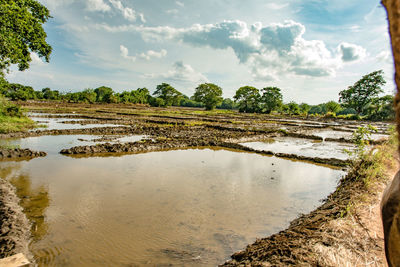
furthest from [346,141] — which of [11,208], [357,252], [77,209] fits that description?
[11,208]

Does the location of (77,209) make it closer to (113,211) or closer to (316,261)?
(113,211)

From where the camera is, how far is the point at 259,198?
6.36 metres

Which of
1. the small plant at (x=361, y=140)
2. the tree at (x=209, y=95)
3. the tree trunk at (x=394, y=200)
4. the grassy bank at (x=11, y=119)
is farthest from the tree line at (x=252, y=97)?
the tree trunk at (x=394, y=200)

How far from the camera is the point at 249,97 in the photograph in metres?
70.2

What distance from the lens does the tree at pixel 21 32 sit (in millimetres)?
11438

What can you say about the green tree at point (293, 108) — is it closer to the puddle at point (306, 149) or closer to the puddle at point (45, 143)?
the puddle at point (306, 149)

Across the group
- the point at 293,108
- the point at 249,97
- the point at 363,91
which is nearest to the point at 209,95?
the point at 249,97

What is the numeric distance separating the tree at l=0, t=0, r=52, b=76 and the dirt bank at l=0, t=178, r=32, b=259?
10.2 meters

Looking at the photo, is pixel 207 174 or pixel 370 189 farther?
pixel 207 174

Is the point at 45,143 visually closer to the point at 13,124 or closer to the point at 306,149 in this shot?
the point at 13,124

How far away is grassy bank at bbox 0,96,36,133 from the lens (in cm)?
1462

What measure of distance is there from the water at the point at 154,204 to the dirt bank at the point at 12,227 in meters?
0.18

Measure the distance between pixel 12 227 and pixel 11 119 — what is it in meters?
17.4

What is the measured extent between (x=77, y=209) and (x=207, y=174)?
182 inches
